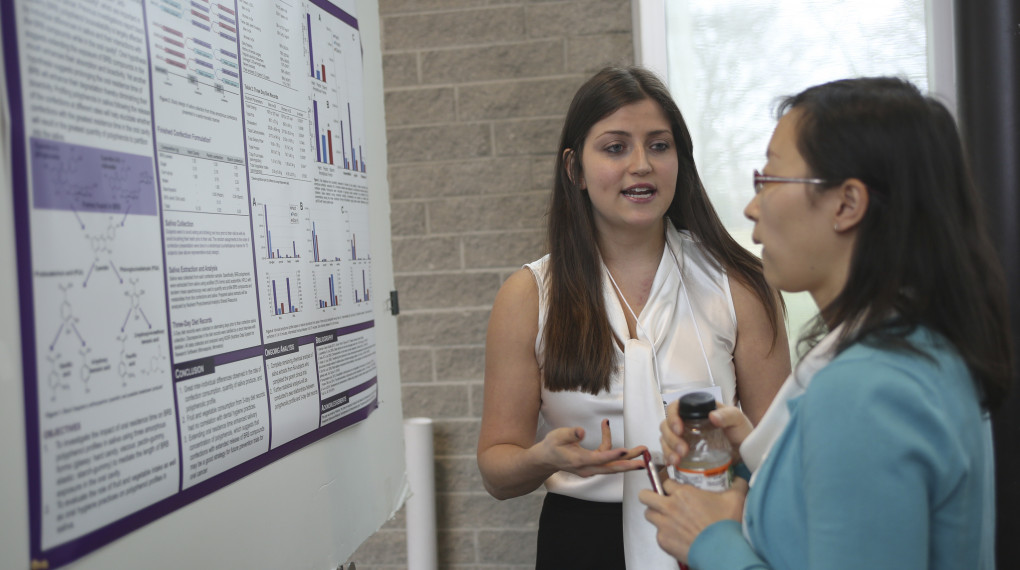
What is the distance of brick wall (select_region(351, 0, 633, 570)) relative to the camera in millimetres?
2742

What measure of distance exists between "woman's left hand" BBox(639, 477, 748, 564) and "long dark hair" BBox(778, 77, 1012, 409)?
0.27 m

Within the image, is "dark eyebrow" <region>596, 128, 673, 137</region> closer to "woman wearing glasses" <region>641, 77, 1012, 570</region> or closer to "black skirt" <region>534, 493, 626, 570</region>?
"woman wearing glasses" <region>641, 77, 1012, 570</region>

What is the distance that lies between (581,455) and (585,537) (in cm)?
39

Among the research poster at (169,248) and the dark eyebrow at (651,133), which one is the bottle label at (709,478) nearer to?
the research poster at (169,248)

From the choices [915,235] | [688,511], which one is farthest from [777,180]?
[688,511]

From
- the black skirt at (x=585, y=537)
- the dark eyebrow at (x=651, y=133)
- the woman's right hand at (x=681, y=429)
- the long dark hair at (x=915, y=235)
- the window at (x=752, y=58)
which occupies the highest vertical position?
the window at (x=752, y=58)

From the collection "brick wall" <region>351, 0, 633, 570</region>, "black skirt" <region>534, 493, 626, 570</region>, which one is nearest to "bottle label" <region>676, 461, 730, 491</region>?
"black skirt" <region>534, 493, 626, 570</region>

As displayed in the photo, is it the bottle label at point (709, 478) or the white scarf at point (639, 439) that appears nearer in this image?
the bottle label at point (709, 478)

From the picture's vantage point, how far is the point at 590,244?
170 cm

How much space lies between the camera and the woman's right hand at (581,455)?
125 centimetres

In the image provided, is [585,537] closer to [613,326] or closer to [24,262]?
[613,326]

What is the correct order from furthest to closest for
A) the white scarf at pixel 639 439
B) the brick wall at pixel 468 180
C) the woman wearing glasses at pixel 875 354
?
1. the brick wall at pixel 468 180
2. the white scarf at pixel 639 439
3. the woman wearing glasses at pixel 875 354

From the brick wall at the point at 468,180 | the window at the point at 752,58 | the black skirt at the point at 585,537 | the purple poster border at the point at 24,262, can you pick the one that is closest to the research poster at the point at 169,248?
the purple poster border at the point at 24,262

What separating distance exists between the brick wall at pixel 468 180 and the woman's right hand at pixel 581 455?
1.51m
